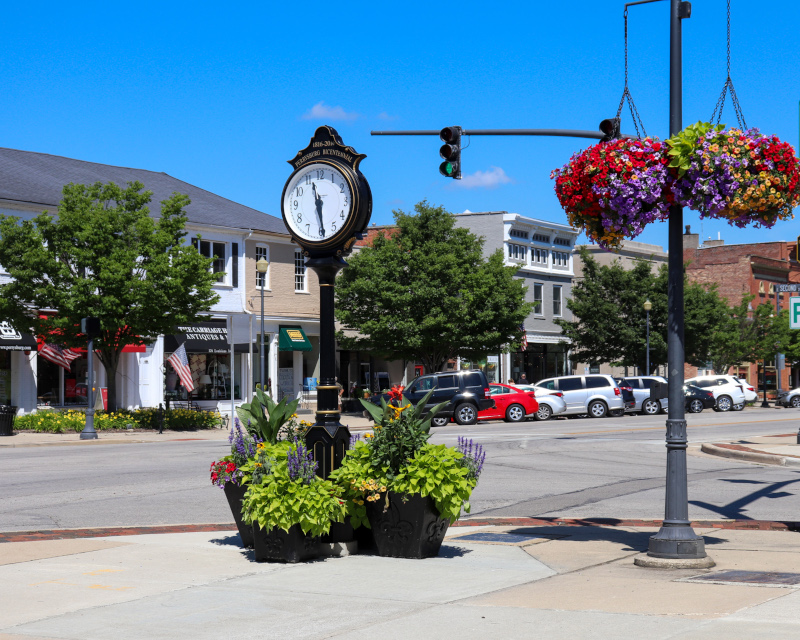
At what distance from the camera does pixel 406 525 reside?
28.3 ft

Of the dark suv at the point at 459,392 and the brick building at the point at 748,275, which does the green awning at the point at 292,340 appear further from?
the brick building at the point at 748,275

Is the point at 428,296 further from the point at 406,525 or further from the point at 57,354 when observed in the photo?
the point at 406,525

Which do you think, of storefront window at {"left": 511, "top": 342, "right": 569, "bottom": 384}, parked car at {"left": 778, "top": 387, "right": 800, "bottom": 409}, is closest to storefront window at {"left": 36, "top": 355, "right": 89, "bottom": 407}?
storefront window at {"left": 511, "top": 342, "right": 569, "bottom": 384}

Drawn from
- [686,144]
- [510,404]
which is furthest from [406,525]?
[510,404]

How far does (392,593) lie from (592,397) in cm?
3317

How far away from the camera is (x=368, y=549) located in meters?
9.10

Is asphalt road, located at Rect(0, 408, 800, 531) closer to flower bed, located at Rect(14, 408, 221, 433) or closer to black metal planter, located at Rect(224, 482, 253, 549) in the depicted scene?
black metal planter, located at Rect(224, 482, 253, 549)

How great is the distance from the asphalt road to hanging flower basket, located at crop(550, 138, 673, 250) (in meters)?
4.79

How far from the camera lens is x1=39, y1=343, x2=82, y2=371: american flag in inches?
1270

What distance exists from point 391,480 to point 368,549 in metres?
0.92

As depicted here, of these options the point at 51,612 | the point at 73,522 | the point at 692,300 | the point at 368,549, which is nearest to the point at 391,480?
the point at 368,549

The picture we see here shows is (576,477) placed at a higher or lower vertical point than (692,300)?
lower

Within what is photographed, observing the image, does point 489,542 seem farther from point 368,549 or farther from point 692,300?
point 692,300

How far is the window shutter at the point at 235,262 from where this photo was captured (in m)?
39.7
